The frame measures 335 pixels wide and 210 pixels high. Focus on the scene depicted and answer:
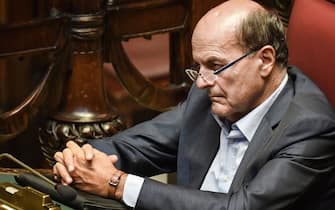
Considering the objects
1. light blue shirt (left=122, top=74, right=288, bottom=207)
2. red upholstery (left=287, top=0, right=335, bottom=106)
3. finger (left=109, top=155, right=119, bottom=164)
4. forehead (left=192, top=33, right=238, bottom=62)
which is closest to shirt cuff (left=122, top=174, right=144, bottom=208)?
light blue shirt (left=122, top=74, right=288, bottom=207)

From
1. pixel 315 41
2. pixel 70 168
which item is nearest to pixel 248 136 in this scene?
pixel 315 41

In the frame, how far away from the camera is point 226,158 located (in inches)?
85.6

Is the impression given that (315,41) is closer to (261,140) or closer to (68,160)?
(261,140)

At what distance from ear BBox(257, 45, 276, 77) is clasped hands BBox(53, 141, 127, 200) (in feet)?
1.33

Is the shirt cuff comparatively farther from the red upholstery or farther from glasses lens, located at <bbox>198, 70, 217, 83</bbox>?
the red upholstery

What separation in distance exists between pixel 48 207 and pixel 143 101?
1376 millimetres

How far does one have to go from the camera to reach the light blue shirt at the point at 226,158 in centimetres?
202

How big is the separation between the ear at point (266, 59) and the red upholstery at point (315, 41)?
0.17 meters

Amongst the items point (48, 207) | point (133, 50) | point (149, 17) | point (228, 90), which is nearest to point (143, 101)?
point (149, 17)

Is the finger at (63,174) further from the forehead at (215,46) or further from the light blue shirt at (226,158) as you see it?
the forehead at (215,46)

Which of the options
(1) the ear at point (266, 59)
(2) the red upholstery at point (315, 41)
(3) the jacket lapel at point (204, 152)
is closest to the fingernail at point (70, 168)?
(3) the jacket lapel at point (204, 152)

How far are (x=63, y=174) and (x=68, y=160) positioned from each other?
4 centimetres

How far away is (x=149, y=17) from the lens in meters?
3.09

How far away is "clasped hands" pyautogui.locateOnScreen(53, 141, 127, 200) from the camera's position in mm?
2033
